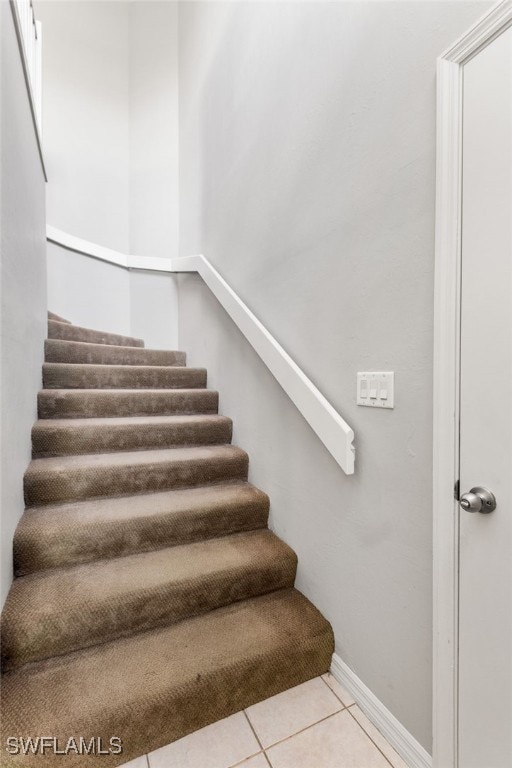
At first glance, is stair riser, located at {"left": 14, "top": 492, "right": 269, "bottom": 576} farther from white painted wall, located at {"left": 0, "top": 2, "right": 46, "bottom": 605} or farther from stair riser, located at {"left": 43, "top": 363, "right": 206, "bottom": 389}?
stair riser, located at {"left": 43, "top": 363, "right": 206, "bottom": 389}

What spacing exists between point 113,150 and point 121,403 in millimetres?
2787

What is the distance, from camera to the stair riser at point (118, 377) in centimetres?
201

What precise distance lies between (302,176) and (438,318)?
88 centimetres

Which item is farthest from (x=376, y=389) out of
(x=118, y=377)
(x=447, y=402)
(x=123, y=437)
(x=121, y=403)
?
(x=118, y=377)

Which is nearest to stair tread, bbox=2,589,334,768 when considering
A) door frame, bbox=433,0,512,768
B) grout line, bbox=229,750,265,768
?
grout line, bbox=229,750,265,768

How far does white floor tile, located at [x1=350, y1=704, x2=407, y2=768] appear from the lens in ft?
3.14

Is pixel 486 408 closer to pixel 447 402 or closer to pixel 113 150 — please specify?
pixel 447 402

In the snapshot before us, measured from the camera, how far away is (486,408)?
78 centimetres

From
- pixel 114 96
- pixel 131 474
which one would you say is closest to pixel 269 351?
pixel 131 474

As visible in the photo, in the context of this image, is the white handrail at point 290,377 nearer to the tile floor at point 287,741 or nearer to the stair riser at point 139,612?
the stair riser at point 139,612

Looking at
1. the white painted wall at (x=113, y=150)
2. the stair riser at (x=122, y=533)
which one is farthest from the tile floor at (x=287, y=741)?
the white painted wall at (x=113, y=150)

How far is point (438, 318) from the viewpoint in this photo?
0.86 m

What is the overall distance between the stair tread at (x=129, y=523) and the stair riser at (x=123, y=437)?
0.29 m

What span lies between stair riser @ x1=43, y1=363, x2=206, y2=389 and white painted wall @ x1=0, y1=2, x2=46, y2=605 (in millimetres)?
271
